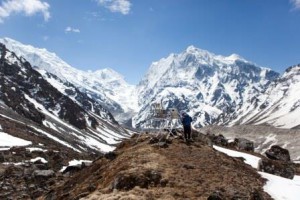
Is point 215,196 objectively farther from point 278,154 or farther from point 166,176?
point 278,154

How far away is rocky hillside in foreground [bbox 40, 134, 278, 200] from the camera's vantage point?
26.5 meters

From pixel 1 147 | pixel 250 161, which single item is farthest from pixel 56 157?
pixel 250 161

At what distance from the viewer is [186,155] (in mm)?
33062

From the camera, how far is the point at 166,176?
2805cm

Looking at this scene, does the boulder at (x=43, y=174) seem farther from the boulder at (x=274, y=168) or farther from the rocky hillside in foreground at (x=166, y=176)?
the boulder at (x=274, y=168)

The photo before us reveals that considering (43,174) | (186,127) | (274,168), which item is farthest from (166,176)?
(43,174)

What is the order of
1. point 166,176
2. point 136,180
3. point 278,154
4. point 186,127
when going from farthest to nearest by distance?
point 278,154 → point 186,127 → point 166,176 → point 136,180

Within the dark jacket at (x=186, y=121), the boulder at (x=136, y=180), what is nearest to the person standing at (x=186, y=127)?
the dark jacket at (x=186, y=121)

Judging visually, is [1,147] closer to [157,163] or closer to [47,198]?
[47,198]

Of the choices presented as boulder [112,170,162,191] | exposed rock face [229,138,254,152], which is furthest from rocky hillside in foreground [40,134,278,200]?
exposed rock face [229,138,254,152]

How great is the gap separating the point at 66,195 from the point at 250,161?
64.6 ft

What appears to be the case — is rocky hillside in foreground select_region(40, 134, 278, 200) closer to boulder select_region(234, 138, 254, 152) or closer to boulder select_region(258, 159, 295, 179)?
boulder select_region(258, 159, 295, 179)

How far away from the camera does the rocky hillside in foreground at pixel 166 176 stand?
86.9ft

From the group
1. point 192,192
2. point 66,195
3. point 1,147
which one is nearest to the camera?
point 192,192
